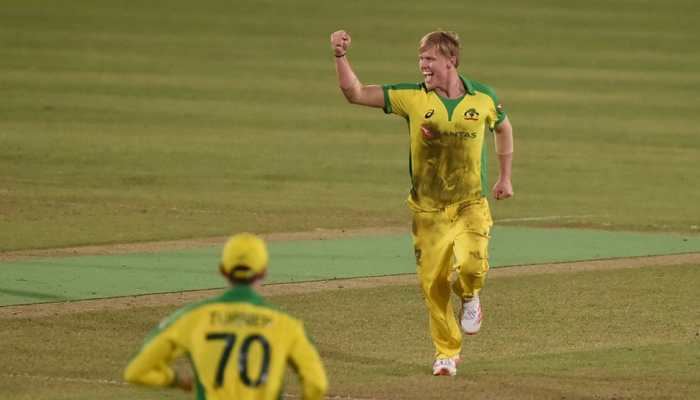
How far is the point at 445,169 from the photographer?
39.8ft

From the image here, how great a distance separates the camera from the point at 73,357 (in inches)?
511

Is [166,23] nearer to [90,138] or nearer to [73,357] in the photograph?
[90,138]

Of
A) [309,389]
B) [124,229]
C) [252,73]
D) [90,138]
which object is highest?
[252,73]

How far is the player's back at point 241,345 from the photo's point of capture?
705 cm

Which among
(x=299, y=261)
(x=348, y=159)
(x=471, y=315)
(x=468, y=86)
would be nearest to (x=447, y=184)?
(x=468, y=86)

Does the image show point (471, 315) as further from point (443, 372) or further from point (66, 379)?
point (66, 379)

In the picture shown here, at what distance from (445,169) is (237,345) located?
17.2ft

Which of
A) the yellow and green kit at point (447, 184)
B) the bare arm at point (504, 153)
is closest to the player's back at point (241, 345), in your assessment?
the yellow and green kit at point (447, 184)

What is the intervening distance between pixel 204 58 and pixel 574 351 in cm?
2906

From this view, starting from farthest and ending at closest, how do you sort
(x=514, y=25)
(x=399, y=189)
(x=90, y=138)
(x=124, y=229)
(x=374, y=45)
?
1. (x=514, y=25)
2. (x=374, y=45)
3. (x=90, y=138)
4. (x=399, y=189)
5. (x=124, y=229)

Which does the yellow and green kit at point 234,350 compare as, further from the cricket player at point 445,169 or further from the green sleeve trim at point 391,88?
the green sleeve trim at point 391,88

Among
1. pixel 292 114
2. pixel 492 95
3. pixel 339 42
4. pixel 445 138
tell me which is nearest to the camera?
pixel 339 42

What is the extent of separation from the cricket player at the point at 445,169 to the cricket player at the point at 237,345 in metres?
4.80

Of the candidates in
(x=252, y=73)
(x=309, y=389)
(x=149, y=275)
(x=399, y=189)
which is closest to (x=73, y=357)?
(x=149, y=275)
